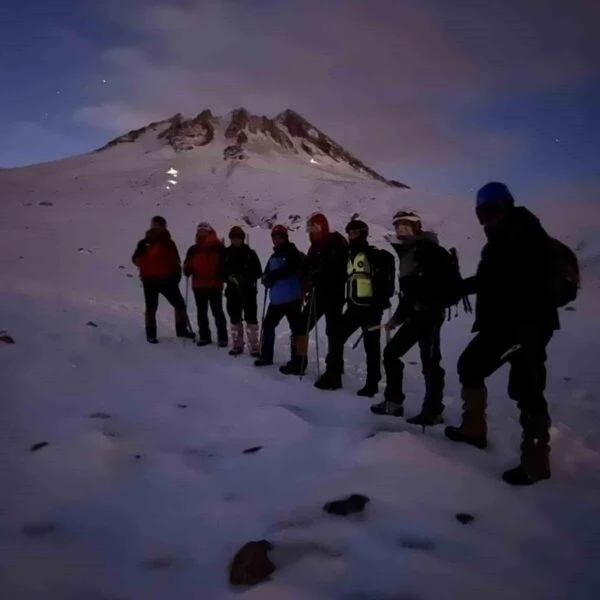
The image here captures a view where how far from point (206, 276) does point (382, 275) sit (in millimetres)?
4000

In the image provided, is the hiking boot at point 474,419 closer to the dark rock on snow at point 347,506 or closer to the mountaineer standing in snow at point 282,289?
the dark rock on snow at point 347,506

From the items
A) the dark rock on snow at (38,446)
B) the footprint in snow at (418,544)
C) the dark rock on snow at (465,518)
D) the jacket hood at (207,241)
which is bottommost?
the footprint in snow at (418,544)

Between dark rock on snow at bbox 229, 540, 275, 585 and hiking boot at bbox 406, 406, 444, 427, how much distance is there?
9.06 feet

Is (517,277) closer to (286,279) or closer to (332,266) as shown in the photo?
(332,266)

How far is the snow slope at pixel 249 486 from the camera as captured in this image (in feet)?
8.94

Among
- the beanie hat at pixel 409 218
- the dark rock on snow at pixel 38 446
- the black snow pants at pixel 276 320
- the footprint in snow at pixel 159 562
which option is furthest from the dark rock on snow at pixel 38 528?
the black snow pants at pixel 276 320

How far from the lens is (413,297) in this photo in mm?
5453

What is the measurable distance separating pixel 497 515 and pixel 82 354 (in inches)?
246

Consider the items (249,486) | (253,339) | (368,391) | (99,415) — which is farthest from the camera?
(253,339)

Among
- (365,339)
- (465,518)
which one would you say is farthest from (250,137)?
(465,518)

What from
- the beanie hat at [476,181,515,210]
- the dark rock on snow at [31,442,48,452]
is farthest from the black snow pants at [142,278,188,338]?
the beanie hat at [476,181,515,210]

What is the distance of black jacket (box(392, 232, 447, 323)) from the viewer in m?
5.24

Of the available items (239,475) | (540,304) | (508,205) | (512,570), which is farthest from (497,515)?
(508,205)

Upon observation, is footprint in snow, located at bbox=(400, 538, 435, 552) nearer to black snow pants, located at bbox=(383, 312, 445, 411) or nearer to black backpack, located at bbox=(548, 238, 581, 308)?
black backpack, located at bbox=(548, 238, 581, 308)
